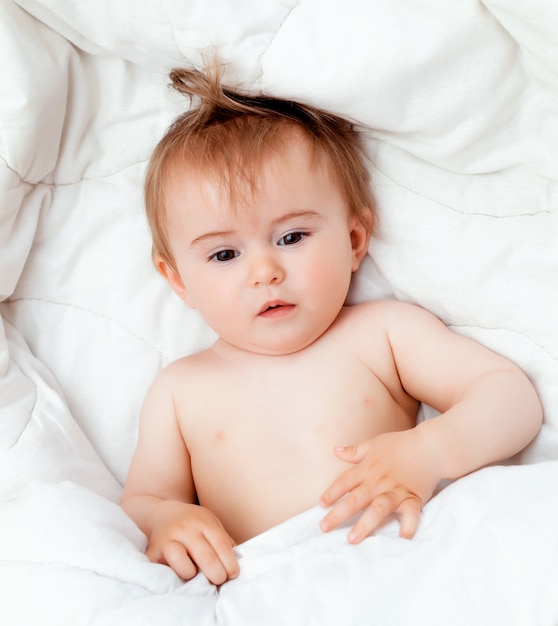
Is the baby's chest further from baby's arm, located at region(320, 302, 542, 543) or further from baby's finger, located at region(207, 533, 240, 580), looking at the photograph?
baby's finger, located at region(207, 533, 240, 580)

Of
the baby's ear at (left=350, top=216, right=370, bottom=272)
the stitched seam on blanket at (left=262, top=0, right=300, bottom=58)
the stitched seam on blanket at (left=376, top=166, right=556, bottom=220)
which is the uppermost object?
the stitched seam on blanket at (left=262, top=0, right=300, bottom=58)

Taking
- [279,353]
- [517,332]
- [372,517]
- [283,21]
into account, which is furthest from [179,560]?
[283,21]

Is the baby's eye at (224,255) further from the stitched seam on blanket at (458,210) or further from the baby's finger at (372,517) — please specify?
the baby's finger at (372,517)

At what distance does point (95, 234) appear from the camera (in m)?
1.42

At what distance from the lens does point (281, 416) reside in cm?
126

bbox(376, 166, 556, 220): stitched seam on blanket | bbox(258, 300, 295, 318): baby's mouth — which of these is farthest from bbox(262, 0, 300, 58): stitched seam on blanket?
bbox(258, 300, 295, 318): baby's mouth

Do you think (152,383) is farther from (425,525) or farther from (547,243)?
(547,243)

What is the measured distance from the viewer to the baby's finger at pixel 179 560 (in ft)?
3.52

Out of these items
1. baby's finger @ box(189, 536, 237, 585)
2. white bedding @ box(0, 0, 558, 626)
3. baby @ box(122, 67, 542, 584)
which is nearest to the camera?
white bedding @ box(0, 0, 558, 626)

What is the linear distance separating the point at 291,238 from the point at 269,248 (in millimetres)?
41

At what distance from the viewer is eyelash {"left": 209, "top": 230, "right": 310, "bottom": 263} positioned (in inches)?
48.8

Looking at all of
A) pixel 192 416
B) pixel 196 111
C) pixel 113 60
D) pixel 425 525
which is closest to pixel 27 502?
pixel 192 416

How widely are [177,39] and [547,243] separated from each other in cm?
59

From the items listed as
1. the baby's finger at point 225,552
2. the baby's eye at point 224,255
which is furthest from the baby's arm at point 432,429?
the baby's eye at point 224,255
